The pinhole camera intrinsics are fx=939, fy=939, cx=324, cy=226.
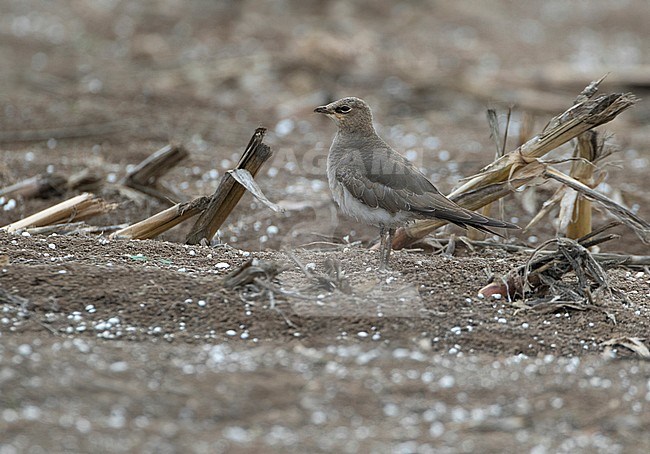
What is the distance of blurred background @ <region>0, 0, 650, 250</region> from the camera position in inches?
280

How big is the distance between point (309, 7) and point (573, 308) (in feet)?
35.2

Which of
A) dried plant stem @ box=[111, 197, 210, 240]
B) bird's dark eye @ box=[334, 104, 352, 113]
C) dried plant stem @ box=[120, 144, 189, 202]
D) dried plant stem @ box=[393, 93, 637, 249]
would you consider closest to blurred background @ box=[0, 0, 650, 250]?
dried plant stem @ box=[120, 144, 189, 202]

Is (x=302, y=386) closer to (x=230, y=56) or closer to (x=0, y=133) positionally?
(x=0, y=133)

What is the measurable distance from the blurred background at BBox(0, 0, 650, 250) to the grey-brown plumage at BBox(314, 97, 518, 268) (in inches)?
31.1

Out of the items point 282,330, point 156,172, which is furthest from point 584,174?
point 156,172

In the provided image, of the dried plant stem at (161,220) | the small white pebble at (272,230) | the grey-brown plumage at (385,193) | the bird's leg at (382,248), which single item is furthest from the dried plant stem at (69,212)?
the bird's leg at (382,248)

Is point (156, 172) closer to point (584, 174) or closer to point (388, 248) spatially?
point (388, 248)

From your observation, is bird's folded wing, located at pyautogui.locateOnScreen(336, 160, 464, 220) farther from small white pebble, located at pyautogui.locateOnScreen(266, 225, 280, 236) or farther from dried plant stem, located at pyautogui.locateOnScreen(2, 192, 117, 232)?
dried plant stem, located at pyautogui.locateOnScreen(2, 192, 117, 232)

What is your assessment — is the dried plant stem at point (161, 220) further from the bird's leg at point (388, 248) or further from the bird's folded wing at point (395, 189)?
the bird's leg at point (388, 248)

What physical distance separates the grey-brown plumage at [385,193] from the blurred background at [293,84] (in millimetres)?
791

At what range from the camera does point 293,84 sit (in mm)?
10828

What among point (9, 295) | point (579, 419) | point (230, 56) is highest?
point (230, 56)

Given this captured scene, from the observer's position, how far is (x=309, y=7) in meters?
14.4

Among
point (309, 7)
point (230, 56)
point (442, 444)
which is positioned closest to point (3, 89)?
point (230, 56)
